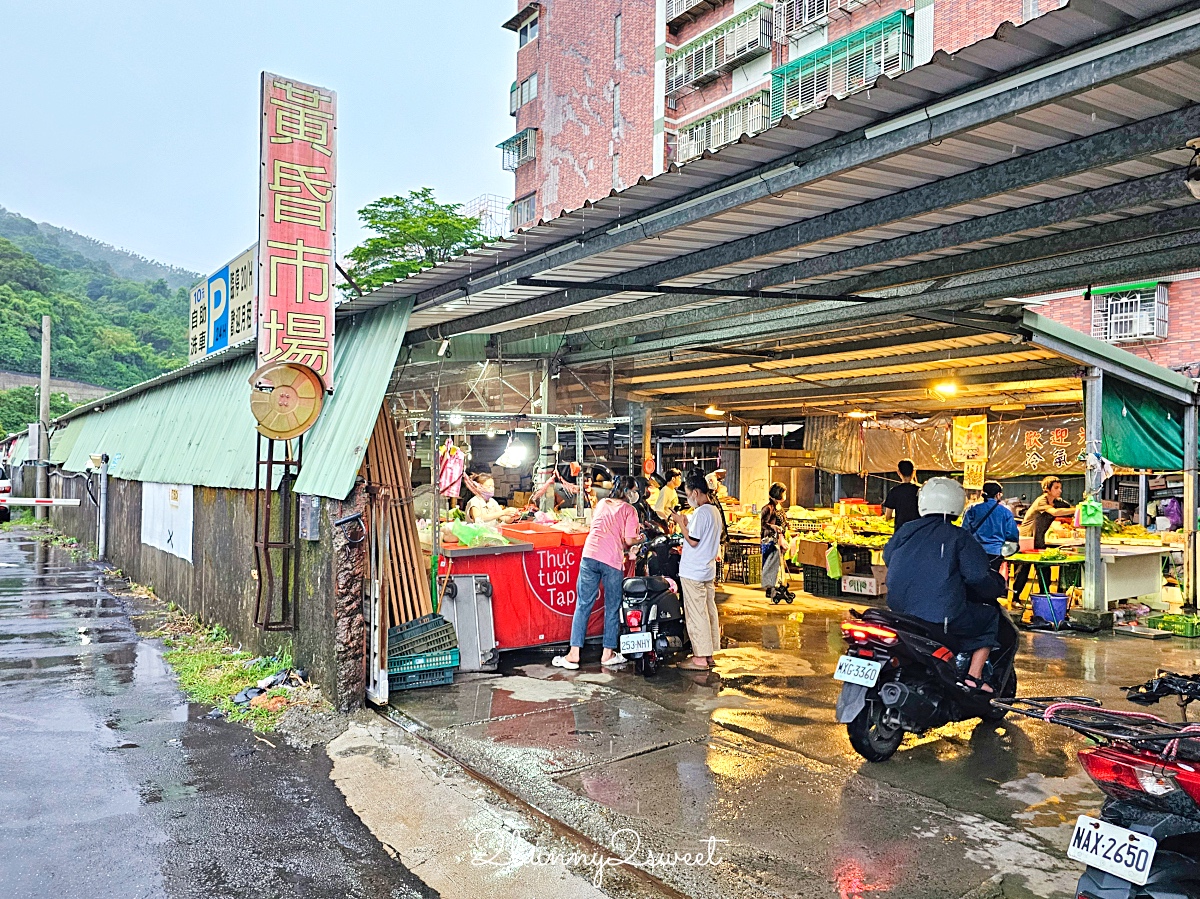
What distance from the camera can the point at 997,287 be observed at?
23.8 feet

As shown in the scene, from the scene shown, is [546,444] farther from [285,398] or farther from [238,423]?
[285,398]

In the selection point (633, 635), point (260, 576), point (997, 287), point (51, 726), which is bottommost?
point (51, 726)

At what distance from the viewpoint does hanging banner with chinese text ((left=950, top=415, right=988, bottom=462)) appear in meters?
16.3

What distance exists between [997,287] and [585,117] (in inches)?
1229

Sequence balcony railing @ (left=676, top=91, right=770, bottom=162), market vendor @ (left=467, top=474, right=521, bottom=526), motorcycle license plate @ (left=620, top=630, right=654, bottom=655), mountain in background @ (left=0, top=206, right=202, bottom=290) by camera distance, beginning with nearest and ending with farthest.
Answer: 1. motorcycle license plate @ (left=620, top=630, right=654, bottom=655)
2. market vendor @ (left=467, top=474, right=521, bottom=526)
3. balcony railing @ (left=676, top=91, right=770, bottom=162)
4. mountain in background @ (left=0, top=206, right=202, bottom=290)

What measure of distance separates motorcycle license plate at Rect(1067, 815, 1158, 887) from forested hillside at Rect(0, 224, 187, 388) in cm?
4789

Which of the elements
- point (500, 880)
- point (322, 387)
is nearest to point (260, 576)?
point (322, 387)

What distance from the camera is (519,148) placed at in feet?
132

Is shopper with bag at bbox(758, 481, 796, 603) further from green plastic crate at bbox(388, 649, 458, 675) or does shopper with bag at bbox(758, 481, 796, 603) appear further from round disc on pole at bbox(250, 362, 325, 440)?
round disc on pole at bbox(250, 362, 325, 440)

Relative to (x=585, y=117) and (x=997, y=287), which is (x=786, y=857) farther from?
(x=585, y=117)

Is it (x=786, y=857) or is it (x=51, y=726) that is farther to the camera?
(x=51, y=726)

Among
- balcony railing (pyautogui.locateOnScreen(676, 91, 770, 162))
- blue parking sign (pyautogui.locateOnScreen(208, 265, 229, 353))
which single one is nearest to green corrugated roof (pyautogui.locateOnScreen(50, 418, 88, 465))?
blue parking sign (pyautogui.locateOnScreen(208, 265, 229, 353))

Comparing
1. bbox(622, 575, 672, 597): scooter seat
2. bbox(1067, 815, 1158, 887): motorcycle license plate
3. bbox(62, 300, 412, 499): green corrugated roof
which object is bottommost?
bbox(1067, 815, 1158, 887): motorcycle license plate

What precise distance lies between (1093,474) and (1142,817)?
853 cm
